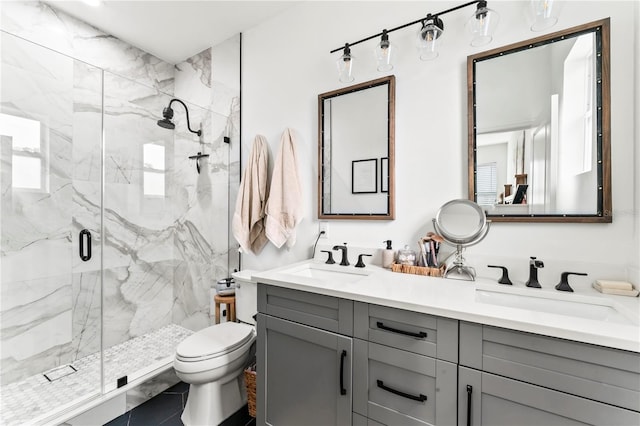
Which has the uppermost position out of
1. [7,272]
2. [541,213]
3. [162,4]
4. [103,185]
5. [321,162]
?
[162,4]

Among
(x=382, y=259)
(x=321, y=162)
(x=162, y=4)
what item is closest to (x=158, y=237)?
(x=321, y=162)

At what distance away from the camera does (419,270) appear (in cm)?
138

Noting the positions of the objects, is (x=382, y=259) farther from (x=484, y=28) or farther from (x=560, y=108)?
(x=484, y=28)

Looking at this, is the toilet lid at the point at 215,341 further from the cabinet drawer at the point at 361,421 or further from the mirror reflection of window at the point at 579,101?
the mirror reflection of window at the point at 579,101

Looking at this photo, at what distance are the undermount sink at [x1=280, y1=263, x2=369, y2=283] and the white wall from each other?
224 mm

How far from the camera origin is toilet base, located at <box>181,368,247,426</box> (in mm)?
1488

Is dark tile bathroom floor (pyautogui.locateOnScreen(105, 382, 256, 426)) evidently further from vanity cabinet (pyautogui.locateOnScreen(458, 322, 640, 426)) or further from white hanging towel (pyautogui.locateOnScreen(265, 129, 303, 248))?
vanity cabinet (pyautogui.locateOnScreen(458, 322, 640, 426))

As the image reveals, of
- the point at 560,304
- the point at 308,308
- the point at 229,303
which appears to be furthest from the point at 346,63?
the point at 229,303

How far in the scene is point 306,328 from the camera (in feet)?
3.94

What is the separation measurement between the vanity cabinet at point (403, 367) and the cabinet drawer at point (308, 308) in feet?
0.18

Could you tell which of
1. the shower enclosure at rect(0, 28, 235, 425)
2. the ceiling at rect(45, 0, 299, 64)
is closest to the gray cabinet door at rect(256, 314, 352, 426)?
the shower enclosure at rect(0, 28, 235, 425)

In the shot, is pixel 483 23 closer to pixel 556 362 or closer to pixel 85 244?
pixel 556 362

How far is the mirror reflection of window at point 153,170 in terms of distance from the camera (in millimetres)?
2316

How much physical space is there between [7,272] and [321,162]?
6.93ft
